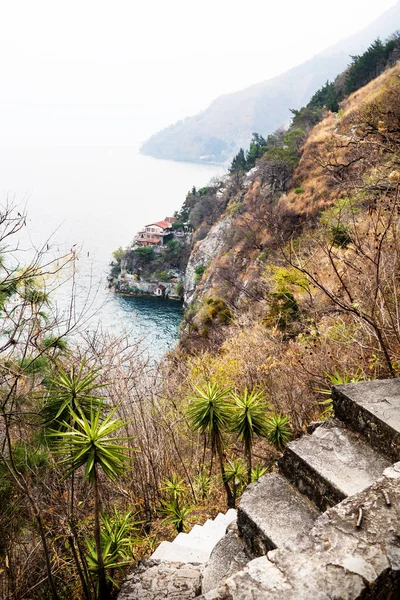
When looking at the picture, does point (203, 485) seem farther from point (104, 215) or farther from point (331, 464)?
point (104, 215)

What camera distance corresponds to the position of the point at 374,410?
3082 millimetres

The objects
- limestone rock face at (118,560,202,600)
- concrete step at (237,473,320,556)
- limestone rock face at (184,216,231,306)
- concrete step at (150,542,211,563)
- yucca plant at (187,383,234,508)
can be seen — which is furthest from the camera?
limestone rock face at (184,216,231,306)

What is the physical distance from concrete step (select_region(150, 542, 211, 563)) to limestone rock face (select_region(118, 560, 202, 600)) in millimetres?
115

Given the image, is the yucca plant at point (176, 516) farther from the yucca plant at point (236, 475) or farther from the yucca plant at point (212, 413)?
the yucca plant at point (212, 413)

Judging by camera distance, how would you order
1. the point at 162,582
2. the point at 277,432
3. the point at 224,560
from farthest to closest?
the point at 277,432 < the point at 162,582 < the point at 224,560

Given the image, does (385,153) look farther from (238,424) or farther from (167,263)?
(167,263)

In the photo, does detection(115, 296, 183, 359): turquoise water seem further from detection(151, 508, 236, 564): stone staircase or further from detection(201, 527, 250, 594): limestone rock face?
detection(201, 527, 250, 594): limestone rock face

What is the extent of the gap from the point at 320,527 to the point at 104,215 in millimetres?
94755

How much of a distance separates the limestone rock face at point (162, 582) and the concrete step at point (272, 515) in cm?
75

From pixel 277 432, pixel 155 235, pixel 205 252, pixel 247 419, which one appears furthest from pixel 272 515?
pixel 155 235

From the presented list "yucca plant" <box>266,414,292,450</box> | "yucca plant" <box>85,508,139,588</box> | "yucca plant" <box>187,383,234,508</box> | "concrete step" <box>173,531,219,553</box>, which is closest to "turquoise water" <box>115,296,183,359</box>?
"yucca plant" <box>266,414,292,450</box>

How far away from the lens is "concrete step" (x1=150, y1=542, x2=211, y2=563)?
372 cm

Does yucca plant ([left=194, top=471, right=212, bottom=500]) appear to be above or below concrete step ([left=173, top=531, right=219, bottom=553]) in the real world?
below

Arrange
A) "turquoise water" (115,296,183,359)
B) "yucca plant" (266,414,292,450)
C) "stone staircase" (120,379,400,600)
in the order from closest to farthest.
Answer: "stone staircase" (120,379,400,600)
"yucca plant" (266,414,292,450)
"turquoise water" (115,296,183,359)
